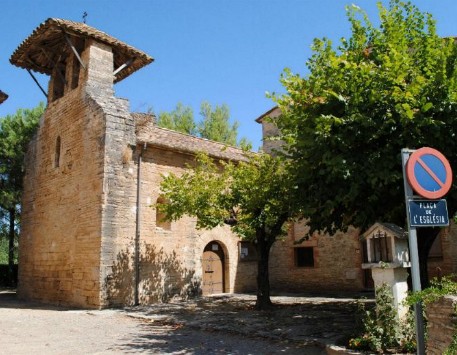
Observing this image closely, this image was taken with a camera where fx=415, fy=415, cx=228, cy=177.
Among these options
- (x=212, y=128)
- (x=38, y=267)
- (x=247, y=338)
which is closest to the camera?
(x=247, y=338)

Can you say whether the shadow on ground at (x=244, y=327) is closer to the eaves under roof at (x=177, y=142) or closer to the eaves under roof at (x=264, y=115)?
the eaves under roof at (x=177, y=142)

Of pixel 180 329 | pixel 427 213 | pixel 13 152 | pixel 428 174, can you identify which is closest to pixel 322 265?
pixel 180 329

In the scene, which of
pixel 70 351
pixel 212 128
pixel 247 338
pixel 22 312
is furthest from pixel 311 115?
pixel 212 128

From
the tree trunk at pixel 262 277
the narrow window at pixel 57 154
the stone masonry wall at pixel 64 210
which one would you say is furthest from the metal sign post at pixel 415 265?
the narrow window at pixel 57 154

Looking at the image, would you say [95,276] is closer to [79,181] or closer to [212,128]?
[79,181]

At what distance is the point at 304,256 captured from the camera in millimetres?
17859

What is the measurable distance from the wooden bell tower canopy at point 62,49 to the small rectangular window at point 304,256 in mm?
10034

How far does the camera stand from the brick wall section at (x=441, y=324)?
4184 millimetres

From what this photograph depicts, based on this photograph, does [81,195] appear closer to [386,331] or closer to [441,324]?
[386,331]

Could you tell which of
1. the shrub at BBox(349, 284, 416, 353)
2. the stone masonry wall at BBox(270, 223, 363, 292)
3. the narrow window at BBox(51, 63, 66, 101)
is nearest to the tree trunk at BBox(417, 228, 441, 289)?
the shrub at BBox(349, 284, 416, 353)

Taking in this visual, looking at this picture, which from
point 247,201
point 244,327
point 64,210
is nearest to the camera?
point 244,327

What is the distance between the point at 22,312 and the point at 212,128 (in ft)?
71.1

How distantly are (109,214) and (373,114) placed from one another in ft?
28.2

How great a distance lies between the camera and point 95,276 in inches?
488
